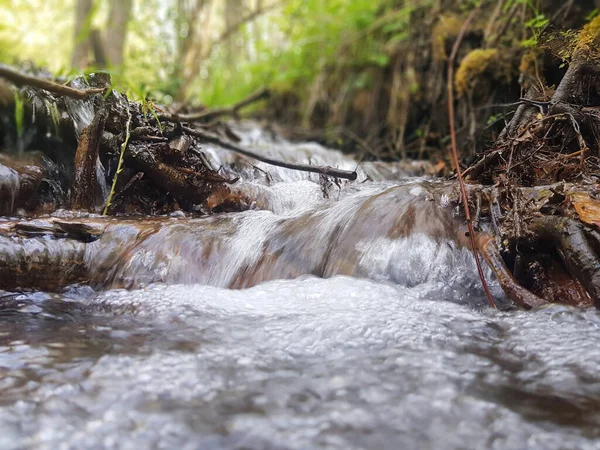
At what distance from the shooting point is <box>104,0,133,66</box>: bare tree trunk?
8.29 m

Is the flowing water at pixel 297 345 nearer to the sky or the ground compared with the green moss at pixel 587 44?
nearer to the ground

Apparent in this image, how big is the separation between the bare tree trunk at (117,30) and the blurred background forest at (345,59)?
2 centimetres

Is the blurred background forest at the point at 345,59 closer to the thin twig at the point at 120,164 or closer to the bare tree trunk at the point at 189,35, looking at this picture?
the bare tree trunk at the point at 189,35

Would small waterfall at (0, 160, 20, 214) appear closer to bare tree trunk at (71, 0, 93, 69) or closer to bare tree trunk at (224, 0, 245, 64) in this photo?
bare tree trunk at (71, 0, 93, 69)

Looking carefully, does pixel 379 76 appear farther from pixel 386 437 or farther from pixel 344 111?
pixel 386 437

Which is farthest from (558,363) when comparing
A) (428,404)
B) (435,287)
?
(435,287)

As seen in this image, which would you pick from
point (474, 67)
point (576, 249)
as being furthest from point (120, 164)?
point (474, 67)

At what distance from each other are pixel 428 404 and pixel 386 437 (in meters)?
0.20

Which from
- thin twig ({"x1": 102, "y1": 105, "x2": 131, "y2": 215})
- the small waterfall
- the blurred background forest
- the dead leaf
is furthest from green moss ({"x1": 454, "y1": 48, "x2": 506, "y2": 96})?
the small waterfall

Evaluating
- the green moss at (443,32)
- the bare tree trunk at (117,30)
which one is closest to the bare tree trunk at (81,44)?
the bare tree trunk at (117,30)

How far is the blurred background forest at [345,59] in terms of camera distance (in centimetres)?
365

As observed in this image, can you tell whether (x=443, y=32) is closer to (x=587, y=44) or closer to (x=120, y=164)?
(x=587, y=44)

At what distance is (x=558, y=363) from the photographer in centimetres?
154

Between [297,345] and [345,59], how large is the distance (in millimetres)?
5500
